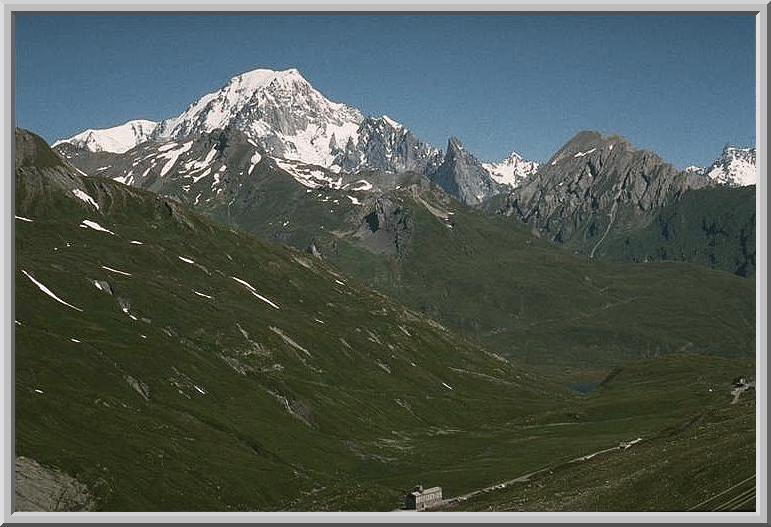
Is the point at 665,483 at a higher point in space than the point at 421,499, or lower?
lower

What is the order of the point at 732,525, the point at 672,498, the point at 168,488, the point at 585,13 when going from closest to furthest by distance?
the point at 732,525, the point at 585,13, the point at 672,498, the point at 168,488

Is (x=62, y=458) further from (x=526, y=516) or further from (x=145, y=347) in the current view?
(x=145, y=347)

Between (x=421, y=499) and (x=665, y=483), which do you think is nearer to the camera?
(x=665, y=483)

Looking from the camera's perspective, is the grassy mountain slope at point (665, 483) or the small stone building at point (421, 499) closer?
the grassy mountain slope at point (665, 483)

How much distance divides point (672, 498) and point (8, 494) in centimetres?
4435

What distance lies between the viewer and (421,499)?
106 m

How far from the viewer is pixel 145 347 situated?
186 meters

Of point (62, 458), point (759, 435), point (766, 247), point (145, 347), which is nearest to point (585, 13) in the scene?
point (766, 247)

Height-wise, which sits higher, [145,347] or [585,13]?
[145,347]

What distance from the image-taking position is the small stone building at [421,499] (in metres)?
106

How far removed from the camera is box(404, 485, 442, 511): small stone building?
105750mm

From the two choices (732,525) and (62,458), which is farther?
(62,458)

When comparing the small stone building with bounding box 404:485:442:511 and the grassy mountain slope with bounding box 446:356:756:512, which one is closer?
the grassy mountain slope with bounding box 446:356:756:512

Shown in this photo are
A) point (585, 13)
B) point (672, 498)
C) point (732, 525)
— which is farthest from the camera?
point (672, 498)
